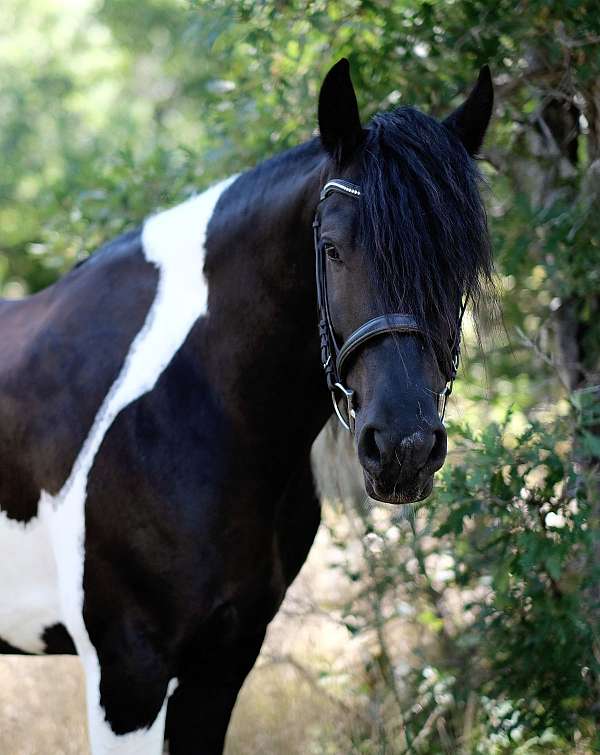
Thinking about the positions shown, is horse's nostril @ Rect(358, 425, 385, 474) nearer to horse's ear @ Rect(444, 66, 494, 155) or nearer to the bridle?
the bridle

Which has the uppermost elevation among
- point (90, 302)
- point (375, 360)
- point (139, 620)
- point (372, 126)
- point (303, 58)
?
point (303, 58)

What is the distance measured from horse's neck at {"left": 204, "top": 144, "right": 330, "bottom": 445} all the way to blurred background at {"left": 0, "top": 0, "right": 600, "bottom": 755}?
405mm

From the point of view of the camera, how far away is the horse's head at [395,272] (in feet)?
6.12

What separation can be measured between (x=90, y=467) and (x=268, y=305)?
0.64 metres

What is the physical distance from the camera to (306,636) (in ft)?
16.1

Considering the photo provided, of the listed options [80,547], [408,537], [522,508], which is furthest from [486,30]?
[80,547]

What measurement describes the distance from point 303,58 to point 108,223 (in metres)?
1.35

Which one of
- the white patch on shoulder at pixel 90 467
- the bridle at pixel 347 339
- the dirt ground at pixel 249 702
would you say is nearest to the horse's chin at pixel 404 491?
the bridle at pixel 347 339

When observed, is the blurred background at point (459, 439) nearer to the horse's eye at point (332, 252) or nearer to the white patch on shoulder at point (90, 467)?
the horse's eye at point (332, 252)

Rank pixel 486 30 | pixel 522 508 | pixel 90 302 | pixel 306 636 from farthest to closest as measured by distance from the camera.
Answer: pixel 306 636, pixel 486 30, pixel 522 508, pixel 90 302

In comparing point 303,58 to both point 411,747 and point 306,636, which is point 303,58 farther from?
point 306,636

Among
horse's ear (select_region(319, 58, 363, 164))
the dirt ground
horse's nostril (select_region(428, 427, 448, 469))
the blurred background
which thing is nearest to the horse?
horse's ear (select_region(319, 58, 363, 164))

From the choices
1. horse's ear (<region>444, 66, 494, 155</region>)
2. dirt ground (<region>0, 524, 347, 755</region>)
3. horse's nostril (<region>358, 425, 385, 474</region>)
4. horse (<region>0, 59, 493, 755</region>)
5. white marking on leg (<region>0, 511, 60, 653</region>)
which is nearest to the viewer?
horse's nostril (<region>358, 425, 385, 474</region>)

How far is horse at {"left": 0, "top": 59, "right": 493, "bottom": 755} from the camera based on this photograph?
1.98m
